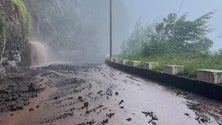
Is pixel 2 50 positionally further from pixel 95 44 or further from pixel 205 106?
pixel 95 44

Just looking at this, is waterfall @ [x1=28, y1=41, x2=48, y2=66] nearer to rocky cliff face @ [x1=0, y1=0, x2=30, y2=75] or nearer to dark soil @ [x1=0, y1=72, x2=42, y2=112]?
rocky cliff face @ [x1=0, y1=0, x2=30, y2=75]

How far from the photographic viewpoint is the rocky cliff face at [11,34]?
22094 mm

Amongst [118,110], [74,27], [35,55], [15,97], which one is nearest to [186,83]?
[118,110]

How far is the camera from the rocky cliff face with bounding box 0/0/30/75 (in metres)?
22.1

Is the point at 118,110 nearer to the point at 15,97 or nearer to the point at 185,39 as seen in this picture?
the point at 15,97

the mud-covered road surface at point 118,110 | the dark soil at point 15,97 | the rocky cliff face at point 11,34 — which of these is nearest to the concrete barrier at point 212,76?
the mud-covered road surface at point 118,110

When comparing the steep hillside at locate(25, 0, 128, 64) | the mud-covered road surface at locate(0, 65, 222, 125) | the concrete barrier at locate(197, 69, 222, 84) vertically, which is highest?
the steep hillside at locate(25, 0, 128, 64)

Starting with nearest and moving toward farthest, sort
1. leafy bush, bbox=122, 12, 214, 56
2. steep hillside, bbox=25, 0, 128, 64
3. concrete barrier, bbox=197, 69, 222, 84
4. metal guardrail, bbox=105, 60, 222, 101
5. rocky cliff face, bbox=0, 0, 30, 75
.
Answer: metal guardrail, bbox=105, 60, 222, 101
concrete barrier, bbox=197, 69, 222, 84
rocky cliff face, bbox=0, 0, 30, 75
leafy bush, bbox=122, 12, 214, 56
steep hillside, bbox=25, 0, 128, 64

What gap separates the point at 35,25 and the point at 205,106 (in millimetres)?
39358

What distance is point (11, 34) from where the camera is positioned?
25.4 metres

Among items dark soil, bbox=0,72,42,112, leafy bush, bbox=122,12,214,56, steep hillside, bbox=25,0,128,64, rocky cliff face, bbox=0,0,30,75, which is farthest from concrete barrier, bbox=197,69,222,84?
steep hillside, bbox=25,0,128,64

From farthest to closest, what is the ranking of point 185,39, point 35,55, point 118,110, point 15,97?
point 35,55 < point 185,39 < point 15,97 < point 118,110

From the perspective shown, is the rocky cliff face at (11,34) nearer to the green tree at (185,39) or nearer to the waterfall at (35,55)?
the waterfall at (35,55)

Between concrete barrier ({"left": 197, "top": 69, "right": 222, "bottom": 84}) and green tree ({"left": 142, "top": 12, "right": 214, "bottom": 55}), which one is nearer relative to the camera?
concrete barrier ({"left": 197, "top": 69, "right": 222, "bottom": 84})
